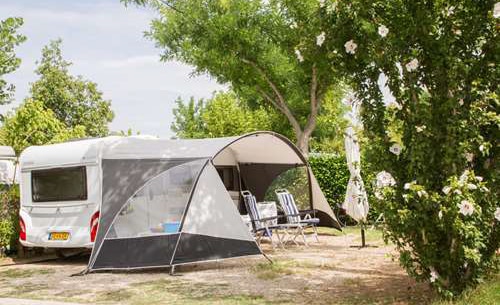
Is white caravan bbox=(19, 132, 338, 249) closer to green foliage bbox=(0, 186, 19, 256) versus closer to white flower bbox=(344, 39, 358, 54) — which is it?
green foliage bbox=(0, 186, 19, 256)

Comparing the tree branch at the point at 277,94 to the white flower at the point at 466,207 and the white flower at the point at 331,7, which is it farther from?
the white flower at the point at 466,207

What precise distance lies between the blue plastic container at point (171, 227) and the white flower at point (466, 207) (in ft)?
17.0

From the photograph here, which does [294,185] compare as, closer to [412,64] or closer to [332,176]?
[332,176]

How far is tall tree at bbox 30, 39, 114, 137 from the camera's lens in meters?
33.8

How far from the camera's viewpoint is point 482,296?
19.0 feet

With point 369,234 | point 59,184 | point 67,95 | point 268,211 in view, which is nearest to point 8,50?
point 59,184

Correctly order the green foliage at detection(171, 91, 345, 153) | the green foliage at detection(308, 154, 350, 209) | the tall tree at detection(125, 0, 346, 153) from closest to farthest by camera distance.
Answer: the green foliage at detection(308, 154, 350, 209) < the tall tree at detection(125, 0, 346, 153) < the green foliage at detection(171, 91, 345, 153)

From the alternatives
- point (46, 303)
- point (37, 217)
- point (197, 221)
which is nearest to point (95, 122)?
point (37, 217)

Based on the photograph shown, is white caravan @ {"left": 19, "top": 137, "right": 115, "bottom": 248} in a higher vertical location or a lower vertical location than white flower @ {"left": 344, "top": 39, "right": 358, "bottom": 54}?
lower

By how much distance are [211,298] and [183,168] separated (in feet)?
10.5

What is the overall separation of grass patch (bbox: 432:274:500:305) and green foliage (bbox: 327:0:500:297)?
15cm

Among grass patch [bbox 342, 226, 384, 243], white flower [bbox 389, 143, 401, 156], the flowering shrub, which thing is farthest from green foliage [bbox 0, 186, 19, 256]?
white flower [bbox 389, 143, 401, 156]

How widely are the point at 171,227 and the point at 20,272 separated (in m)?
2.56

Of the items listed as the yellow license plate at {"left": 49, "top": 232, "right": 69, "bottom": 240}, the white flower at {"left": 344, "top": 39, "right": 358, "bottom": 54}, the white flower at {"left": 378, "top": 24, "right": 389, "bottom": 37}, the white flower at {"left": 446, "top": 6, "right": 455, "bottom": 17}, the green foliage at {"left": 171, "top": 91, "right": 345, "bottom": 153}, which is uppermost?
the green foliage at {"left": 171, "top": 91, "right": 345, "bottom": 153}
